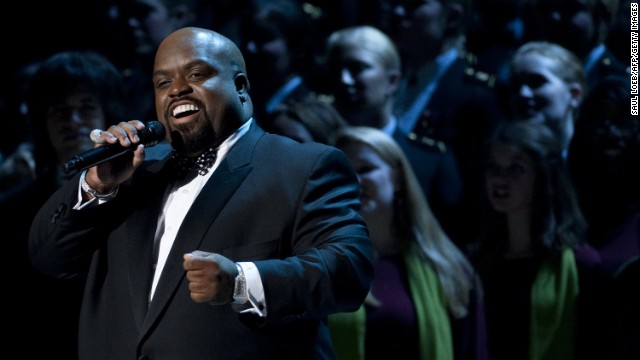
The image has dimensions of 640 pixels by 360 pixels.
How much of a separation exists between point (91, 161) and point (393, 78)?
93.3 inches

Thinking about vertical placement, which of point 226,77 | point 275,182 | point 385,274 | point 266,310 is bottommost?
point 385,274

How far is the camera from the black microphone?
199 centimetres

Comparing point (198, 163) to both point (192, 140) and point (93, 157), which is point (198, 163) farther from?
point (93, 157)

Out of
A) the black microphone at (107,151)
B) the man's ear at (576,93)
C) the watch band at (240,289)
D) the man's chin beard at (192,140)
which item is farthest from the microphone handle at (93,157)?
the man's ear at (576,93)

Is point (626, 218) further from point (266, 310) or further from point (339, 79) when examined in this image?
point (266, 310)

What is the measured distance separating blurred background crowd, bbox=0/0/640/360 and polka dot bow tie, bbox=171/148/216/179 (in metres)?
1.28

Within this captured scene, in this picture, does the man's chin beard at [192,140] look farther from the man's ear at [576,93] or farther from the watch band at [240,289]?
the man's ear at [576,93]

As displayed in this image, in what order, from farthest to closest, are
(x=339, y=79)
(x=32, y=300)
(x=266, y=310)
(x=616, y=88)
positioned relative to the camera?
(x=339, y=79) → (x=616, y=88) → (x=32, y=300) → (x=266, y=310)

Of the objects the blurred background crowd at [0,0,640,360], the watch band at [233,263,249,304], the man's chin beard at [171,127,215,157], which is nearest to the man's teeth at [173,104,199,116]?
the man's chin beard at [171,127,215,157]

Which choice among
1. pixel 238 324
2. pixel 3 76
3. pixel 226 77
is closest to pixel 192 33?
pixel 226 77

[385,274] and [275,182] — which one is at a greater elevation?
[275,182]

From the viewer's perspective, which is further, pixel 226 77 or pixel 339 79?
pixel 339 79

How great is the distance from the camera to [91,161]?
202 centimetres

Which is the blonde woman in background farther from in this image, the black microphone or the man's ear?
the black microphone
